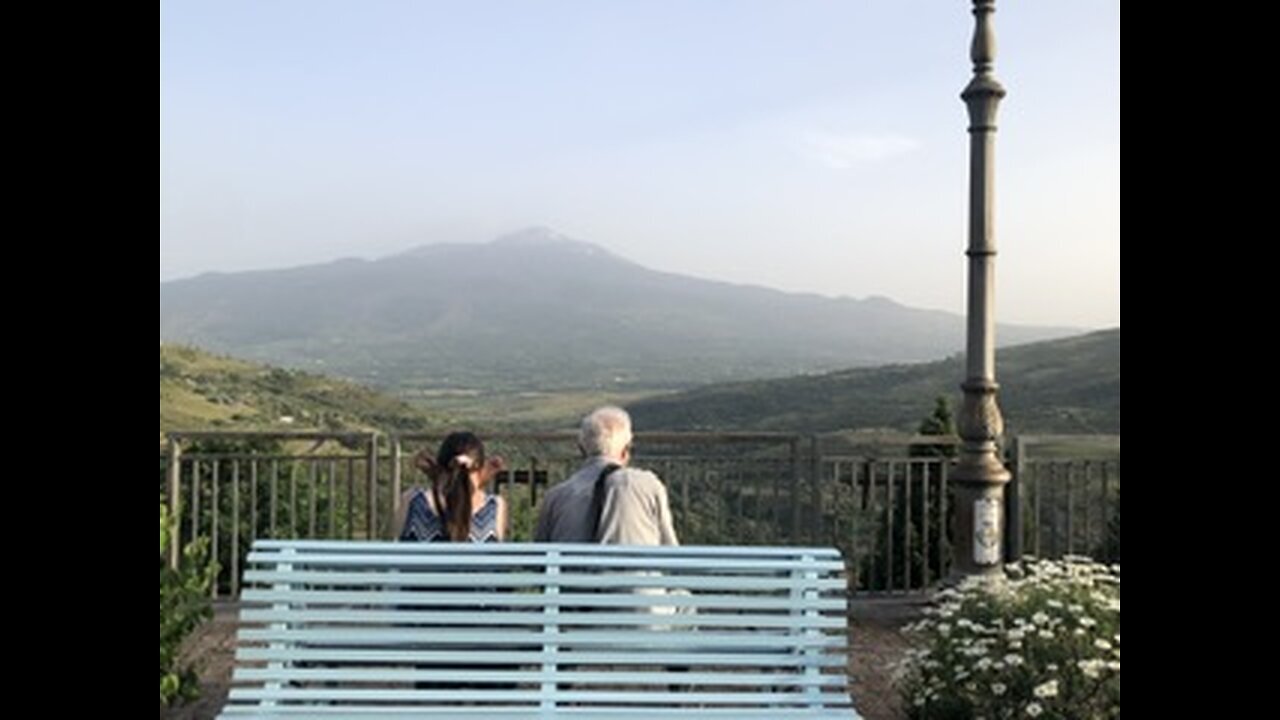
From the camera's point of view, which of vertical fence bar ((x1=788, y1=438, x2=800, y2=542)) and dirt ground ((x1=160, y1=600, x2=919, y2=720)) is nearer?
dirt ground ((x1=160, y1=600, x2=919, y2=720))

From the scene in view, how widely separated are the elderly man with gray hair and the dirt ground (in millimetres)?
1948

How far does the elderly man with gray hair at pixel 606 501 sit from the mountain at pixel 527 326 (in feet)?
188

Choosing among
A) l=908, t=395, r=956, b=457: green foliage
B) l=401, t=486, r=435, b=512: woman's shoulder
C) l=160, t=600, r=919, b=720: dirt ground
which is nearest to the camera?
l=401, t=486, r=435, b=512: woman's shoulder

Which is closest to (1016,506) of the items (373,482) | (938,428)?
(938,428)

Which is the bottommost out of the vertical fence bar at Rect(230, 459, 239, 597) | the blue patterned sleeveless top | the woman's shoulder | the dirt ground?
the dirt ground

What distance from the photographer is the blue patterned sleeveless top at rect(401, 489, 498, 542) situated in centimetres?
423

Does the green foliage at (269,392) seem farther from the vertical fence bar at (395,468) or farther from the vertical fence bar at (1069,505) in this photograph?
the vertical fence bar at (1069,505)

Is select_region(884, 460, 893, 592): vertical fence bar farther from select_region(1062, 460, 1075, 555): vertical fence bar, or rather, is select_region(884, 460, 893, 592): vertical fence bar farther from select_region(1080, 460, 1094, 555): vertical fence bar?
select_region(1080, 460, 1094, 555): vertical fence bar

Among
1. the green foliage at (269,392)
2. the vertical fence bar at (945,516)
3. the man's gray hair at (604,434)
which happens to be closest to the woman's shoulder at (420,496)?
the man's gray hair at (604,434)

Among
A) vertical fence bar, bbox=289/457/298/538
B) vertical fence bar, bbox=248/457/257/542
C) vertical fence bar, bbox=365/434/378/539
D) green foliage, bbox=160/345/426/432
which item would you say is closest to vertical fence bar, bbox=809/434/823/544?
vertical fence bar, bbox=365/434/378/539

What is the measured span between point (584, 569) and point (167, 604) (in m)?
2.20

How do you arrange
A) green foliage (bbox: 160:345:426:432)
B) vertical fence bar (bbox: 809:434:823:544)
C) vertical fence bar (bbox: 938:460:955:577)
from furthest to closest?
1. green foliage (bbox: 160:345:426:432)
2. vertical fence bar (bbox: 938:460:955:577)
3. vertical fence bar (bbox: 809:434:823:544)

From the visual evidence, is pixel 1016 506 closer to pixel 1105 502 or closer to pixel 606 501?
pixel 1105 502
